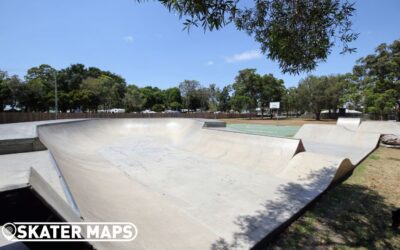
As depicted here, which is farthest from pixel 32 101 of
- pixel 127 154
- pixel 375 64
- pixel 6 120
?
pixel 375 64

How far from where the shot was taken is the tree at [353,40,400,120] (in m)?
23.5

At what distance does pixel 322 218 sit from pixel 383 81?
96.7ft

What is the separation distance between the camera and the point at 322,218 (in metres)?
4.15

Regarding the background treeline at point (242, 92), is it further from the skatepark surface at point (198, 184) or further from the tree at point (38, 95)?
the skatepark surface at point (198, 184)

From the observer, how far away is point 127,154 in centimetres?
929

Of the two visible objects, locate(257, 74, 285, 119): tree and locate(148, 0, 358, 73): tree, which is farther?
locate(257, 74, 285, 119): tree

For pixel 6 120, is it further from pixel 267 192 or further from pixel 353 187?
pixel 353 187

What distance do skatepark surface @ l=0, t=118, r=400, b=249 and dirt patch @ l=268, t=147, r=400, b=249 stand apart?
26 centimetres

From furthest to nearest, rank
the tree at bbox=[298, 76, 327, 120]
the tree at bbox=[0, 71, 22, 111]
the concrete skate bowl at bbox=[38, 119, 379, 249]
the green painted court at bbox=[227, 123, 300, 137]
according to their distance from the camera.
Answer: the tree at bbox=[298, 76, 327, 120]
the tree at bbox=[0, 71, 22, 111]
the green painted court at bbox=[227, 123, 300, 137]
the concrete skate bowl at bbox=[38, 119, 379, 249]

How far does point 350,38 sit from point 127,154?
8.30 m

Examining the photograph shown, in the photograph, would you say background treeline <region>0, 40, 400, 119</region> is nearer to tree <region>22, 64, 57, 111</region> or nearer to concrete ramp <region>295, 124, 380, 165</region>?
tree <region>22, 64, 57, 111</region>

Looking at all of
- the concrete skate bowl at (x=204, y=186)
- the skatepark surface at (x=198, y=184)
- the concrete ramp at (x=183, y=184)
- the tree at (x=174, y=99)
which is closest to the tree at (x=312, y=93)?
the skatepark surface at (x=198, y=184)

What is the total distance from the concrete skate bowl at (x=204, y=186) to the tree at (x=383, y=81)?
54.9 ft

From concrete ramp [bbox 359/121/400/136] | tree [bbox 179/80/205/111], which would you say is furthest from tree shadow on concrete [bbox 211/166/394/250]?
tree [bbox 179/80/205/111]
